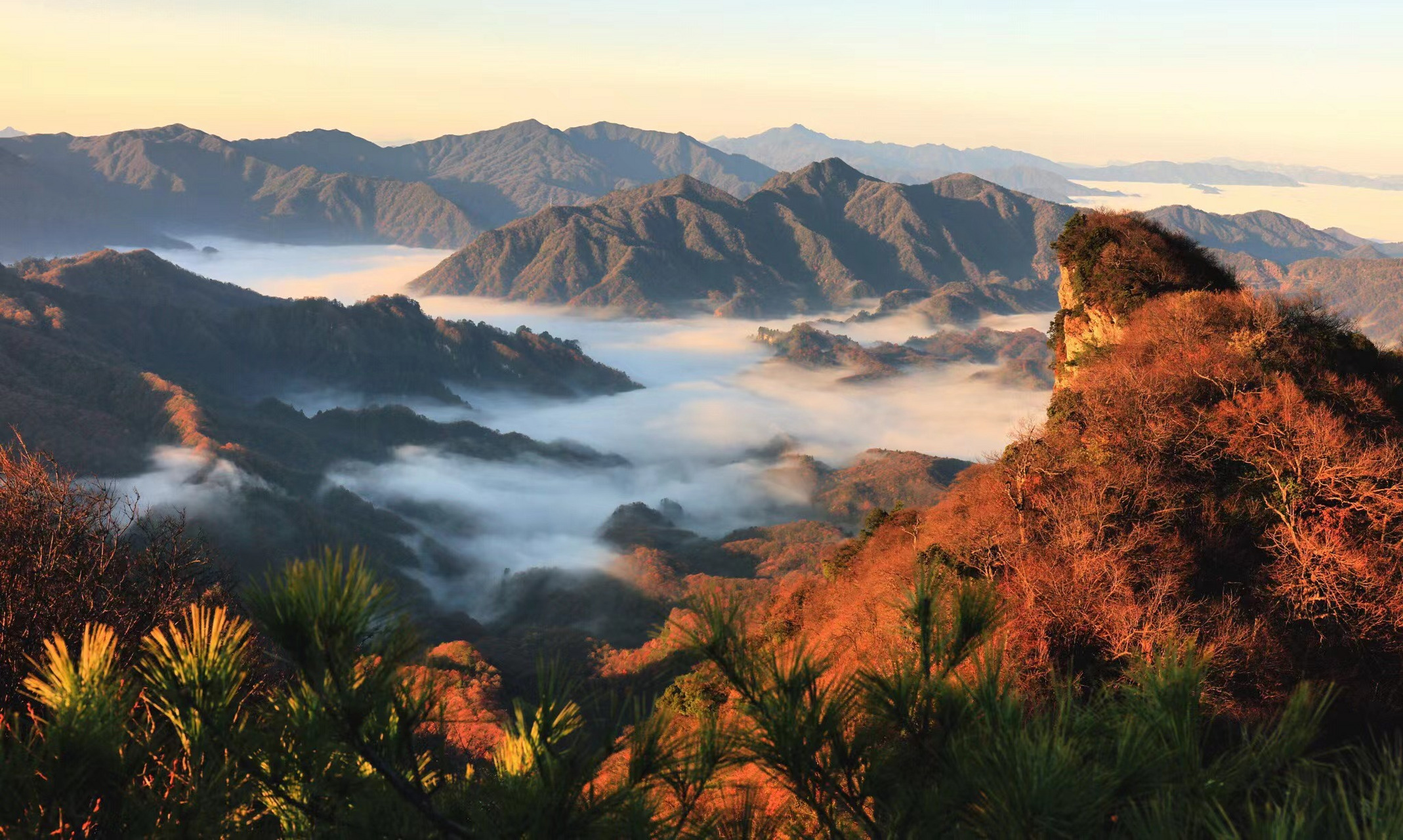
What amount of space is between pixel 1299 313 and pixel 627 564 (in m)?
120

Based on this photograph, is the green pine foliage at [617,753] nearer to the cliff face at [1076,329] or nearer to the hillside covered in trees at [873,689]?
the hillside covered in trees at [873,689]

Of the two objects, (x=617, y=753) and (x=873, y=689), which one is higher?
(x=873, y=689)

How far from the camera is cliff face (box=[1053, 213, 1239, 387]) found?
39.1 m

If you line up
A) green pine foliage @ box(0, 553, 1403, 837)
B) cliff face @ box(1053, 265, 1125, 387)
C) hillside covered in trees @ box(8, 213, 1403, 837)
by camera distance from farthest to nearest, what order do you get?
cliff face @ box(1053, 265, 1125, 387)
hillside covered in trees @ box(8, 213, 1403, 837)
green pine foliage @ box(0, 553, 1403, 837)

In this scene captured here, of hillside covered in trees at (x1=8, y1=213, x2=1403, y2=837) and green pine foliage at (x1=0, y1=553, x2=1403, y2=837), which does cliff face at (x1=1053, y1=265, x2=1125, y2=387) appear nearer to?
hillside covered in trees at (x1=8, y1=213, x2=1403, y2=837)

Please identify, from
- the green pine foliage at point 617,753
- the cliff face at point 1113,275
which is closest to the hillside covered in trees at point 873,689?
the green pine foliage at point 617,753

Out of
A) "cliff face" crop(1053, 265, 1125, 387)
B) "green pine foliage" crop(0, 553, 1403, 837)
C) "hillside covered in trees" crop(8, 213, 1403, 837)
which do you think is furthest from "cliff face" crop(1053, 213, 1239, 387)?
"green pine foliage" crop(0, 553, 1403, 837)

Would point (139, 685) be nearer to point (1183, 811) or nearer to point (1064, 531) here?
point (1183, 811)

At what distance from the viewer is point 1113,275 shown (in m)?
40.2

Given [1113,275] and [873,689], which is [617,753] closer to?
[873,689]

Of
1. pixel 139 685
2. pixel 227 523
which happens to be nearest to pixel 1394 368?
pixel 139 685

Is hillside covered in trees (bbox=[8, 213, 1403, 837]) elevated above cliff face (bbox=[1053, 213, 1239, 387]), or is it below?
below

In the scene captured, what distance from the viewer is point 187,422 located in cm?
15675

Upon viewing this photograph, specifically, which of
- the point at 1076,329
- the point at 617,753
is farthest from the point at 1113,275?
the point at 617,753
